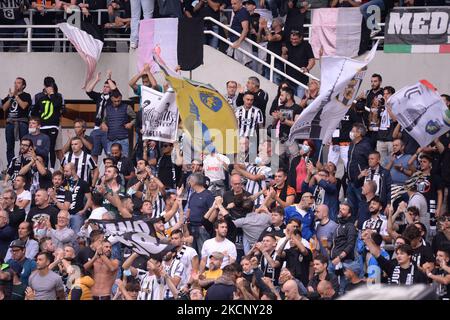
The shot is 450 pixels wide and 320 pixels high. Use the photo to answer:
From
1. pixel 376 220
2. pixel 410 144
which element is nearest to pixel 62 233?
pixel 376 220

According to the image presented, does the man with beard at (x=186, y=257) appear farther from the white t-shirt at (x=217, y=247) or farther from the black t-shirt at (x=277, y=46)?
the black t-shirt at (x=277, y=46)

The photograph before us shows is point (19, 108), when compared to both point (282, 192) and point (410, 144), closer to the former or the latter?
point (282, 192)

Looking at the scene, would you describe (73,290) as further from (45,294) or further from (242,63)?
(242,63)

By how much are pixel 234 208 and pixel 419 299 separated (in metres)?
9.78

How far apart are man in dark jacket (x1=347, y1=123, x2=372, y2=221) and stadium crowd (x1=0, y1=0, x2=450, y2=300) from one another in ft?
0.06

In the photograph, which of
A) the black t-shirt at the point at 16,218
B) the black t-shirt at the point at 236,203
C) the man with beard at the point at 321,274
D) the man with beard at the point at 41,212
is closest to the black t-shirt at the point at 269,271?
the man with beard at the point at 321,274

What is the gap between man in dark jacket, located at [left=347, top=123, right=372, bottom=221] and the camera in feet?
55.8

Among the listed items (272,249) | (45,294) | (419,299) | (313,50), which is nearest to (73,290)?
(45,294)

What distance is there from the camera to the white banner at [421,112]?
16594 millimetres

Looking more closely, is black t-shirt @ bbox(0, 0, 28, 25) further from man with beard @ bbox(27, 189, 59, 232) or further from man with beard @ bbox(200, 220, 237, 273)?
man with beard @ bbox(200, 220, 237, 273)

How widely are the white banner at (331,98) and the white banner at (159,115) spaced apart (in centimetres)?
245

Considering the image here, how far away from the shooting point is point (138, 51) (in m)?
20.7

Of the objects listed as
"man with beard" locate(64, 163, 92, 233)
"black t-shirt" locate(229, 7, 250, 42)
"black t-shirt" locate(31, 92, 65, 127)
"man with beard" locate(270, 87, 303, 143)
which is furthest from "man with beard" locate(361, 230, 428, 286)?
"black t-shirt" locate(31, 92, 65, 127)

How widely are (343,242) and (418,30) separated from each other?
6.34 m
